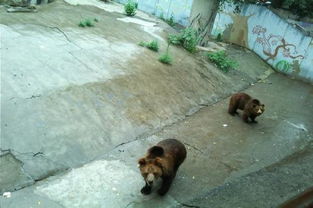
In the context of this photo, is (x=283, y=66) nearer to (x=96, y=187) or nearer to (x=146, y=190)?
(x=146, y=190)

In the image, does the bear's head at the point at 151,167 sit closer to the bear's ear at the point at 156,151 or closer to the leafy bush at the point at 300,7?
the bear's ear at the point at 156,151

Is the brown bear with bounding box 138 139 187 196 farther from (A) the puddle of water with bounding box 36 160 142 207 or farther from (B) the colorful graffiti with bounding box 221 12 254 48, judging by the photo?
(B) the colorful graffiti with bounding box 221 12 254 48

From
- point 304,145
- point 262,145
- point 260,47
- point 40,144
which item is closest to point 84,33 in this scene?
point 40,144

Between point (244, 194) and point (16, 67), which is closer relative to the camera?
point (244, 194)

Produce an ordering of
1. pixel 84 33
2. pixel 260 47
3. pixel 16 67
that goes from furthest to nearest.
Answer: pixel 260 47, pixel 84 33, pixel 16 67

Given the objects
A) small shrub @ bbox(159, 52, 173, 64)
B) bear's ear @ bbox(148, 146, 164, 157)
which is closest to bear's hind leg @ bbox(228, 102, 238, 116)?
small shrub @ bbox(159, 52, 173, 64)

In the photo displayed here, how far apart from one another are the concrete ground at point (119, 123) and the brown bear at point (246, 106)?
0.96 feet

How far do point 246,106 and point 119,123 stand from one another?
370 cm

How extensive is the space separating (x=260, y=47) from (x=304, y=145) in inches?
322

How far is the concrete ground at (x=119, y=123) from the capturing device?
698cm

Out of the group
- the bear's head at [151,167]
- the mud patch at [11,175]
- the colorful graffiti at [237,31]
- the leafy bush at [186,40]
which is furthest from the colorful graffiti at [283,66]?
the mud patch at [11,175]

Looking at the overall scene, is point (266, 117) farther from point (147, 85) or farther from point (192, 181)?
point (192, 181)

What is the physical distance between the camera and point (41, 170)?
7098 mm

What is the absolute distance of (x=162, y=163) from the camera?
6.13 m
